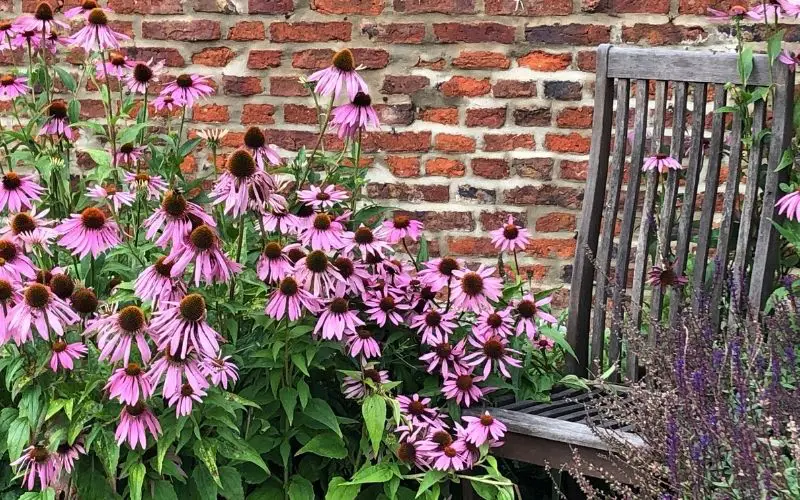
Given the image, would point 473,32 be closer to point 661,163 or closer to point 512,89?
point 512,89

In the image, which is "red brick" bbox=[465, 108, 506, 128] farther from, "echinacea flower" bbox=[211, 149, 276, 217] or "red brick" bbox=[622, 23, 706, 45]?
"echinacea flower" bbox=[211, 149, 276, 217]

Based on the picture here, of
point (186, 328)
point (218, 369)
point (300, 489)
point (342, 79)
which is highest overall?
point (342, 79)

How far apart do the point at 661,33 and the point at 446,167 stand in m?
0.70

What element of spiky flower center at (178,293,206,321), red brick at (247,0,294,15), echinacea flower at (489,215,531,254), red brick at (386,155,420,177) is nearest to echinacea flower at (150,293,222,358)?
spiky flower center at (178,293,206,321)

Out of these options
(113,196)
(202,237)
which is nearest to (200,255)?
(202,237)

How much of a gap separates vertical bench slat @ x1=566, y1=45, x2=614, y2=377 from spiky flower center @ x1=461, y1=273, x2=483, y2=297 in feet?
1.11

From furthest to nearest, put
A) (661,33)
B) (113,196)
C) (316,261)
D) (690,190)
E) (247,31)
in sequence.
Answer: (247,31), (661,33), (690,190), (113,196), (316,261)

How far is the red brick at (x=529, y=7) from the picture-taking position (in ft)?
9.45

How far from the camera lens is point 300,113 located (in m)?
3.06

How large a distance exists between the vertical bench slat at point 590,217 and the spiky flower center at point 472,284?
0.34 metres

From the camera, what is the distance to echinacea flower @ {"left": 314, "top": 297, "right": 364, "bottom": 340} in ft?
5.92

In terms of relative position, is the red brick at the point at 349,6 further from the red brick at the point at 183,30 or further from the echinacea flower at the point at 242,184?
the echinacea flower at the point at 242,184

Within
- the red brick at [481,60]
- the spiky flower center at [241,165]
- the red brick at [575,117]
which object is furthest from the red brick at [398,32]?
the spiky flower center at [241,165]

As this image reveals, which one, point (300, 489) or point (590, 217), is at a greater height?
point (590, 217)
